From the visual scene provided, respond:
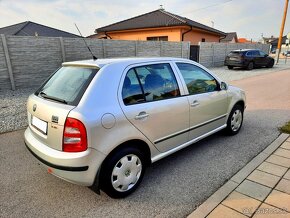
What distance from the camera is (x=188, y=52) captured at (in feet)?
53.6

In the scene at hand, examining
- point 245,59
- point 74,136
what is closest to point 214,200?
point 74,136

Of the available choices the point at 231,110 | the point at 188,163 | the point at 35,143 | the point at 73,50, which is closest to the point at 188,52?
the point at 73,50

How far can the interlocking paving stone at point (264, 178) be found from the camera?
287cm

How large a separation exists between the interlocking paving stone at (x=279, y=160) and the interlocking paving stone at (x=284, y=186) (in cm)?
48

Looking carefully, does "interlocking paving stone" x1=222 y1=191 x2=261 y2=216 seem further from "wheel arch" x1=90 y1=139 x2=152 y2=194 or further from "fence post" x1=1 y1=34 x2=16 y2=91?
"fence post" x1=1 y1=34 x2=16 y2=91

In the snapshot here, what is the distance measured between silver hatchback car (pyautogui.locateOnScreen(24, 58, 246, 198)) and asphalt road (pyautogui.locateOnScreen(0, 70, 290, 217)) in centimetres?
24

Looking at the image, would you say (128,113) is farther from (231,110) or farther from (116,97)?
(231,110)

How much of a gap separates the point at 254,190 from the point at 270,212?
0.38 meters

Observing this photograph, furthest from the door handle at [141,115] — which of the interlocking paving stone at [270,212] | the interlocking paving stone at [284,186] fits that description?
the interlocking paving stone at [284,186]

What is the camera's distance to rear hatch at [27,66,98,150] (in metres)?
2.34

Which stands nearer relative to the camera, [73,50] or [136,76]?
[136,76]

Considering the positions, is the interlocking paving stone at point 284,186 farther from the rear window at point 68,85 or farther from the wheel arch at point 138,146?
the rear window at point 68,85

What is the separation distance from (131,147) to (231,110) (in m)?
2.42

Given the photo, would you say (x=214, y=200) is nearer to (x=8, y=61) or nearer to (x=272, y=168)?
(x=272, y=168)
